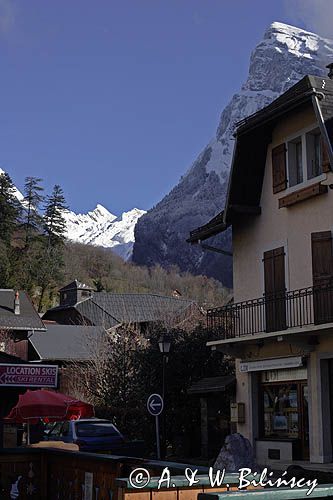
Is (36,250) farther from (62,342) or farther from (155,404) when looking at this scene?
(155,404)

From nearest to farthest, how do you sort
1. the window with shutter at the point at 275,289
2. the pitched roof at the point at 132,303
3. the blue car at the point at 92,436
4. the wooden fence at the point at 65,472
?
the wooden fence at the point at 65,472 → the blue car at the point at 92,436 → the window with shutter at the point at 275,289 → the pitched roof at the point at 132,303

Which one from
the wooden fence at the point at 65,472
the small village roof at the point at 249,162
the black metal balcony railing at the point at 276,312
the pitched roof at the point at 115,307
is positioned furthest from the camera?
the pitched roof at the point at 115,307

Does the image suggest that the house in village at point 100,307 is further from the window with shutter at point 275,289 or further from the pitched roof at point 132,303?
the window with shutter at point 275,289

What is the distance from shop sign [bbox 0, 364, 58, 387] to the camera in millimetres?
12982

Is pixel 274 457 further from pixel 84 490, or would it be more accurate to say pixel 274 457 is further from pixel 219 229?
pixel 84 490

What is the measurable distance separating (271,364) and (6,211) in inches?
2838

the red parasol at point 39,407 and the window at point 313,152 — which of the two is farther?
the window at point 313,152

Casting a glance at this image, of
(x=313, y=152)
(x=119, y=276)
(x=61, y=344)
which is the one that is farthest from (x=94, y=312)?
(x=119, y=276)

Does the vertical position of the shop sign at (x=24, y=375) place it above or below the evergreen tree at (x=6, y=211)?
below

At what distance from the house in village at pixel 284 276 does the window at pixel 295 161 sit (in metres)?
0.03

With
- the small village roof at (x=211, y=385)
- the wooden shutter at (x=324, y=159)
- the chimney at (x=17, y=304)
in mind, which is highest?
the chimney at (x=17, y=304)

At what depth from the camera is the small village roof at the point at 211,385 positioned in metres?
26.4

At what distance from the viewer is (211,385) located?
27141 millimetres

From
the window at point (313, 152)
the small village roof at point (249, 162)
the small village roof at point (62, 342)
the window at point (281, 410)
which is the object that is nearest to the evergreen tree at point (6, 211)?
the small village roof at point (62, 342)
